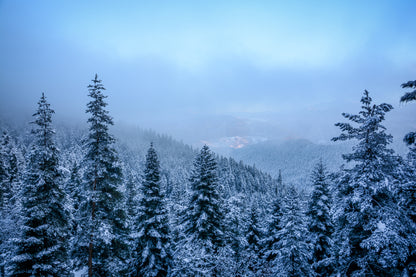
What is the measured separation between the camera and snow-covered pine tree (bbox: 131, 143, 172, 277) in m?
17.6

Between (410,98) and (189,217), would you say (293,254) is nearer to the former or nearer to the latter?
(189,217)

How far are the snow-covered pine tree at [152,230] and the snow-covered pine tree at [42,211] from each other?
5.65 metres

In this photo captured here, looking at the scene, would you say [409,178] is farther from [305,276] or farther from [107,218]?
[107,218]

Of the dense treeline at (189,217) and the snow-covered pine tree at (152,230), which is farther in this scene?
the snow-covered pine tree at (152,230)

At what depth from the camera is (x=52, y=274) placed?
525 inches

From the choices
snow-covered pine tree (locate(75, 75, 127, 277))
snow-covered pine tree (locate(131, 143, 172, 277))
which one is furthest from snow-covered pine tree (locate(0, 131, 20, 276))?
snow-covered pine tree (locate(131, 143, 172, 277))

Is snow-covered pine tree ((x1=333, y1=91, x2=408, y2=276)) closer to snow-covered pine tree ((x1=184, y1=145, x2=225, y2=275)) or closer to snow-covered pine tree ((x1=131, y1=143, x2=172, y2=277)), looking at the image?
snow-covered pine tree ((x1=184, y1=145, x2=225, y2=275))

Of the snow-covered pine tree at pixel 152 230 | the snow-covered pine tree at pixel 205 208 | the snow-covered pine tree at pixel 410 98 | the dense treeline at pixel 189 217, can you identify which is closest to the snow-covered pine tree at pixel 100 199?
the dense treeline at pixel 189 217

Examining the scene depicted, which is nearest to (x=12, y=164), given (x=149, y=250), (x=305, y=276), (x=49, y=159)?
(x=49, y=159)

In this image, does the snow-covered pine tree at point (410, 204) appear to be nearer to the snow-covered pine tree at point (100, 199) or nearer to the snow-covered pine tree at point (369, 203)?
the snow-covered pine tree at point (369, 203)

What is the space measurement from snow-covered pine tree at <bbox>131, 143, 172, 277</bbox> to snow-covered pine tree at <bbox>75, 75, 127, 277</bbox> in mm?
3697

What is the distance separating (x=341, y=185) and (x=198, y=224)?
35.0 ft

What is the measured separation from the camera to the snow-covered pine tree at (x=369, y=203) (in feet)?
31.5

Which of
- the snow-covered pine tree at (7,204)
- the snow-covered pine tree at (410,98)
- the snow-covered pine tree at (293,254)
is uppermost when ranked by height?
the snow-covered pine tree at (410,98)
